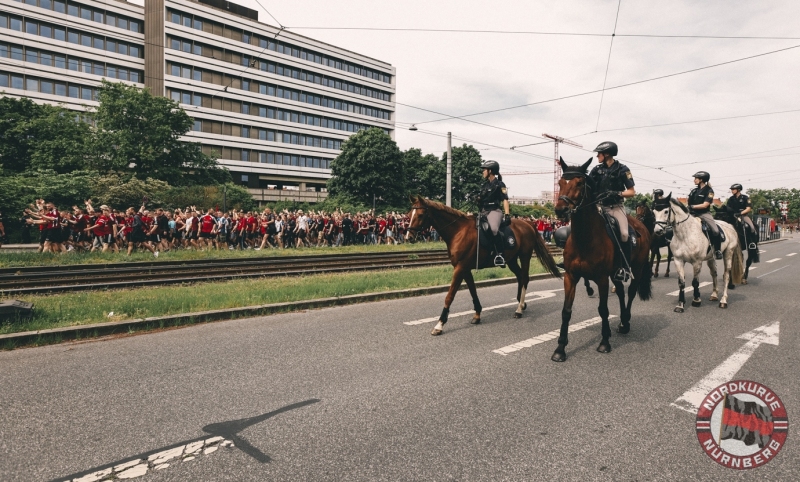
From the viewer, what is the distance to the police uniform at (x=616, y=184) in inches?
273

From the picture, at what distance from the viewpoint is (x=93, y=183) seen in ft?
117

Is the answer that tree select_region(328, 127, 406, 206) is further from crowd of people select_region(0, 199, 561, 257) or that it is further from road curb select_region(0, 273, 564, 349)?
road curb select_region(0, 273, 564, 349)

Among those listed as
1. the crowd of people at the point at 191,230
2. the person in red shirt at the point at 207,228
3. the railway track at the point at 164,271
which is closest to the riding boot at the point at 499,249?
the crowd of people at the point at 191,230

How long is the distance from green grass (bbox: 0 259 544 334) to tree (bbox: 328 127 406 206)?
45.5m

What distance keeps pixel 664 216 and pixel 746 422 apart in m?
7.58

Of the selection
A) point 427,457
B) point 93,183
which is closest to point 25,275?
point 427,457

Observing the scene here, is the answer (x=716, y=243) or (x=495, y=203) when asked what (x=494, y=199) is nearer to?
(x=495, y=203)

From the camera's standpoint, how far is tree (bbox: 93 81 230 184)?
43.5 metres

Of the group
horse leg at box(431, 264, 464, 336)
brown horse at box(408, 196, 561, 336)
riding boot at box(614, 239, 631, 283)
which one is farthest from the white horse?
horse leg at box(431, 264, 464, 336)

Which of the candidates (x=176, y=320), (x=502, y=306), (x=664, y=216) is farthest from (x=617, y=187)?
(x=176, y=320)

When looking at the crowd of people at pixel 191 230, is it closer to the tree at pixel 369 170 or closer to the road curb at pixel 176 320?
the road curb at pixel 176 320

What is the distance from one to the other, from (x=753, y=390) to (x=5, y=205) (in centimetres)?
3614

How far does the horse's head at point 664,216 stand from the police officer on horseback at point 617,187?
3776 millimetres

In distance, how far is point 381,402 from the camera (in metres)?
4.34
